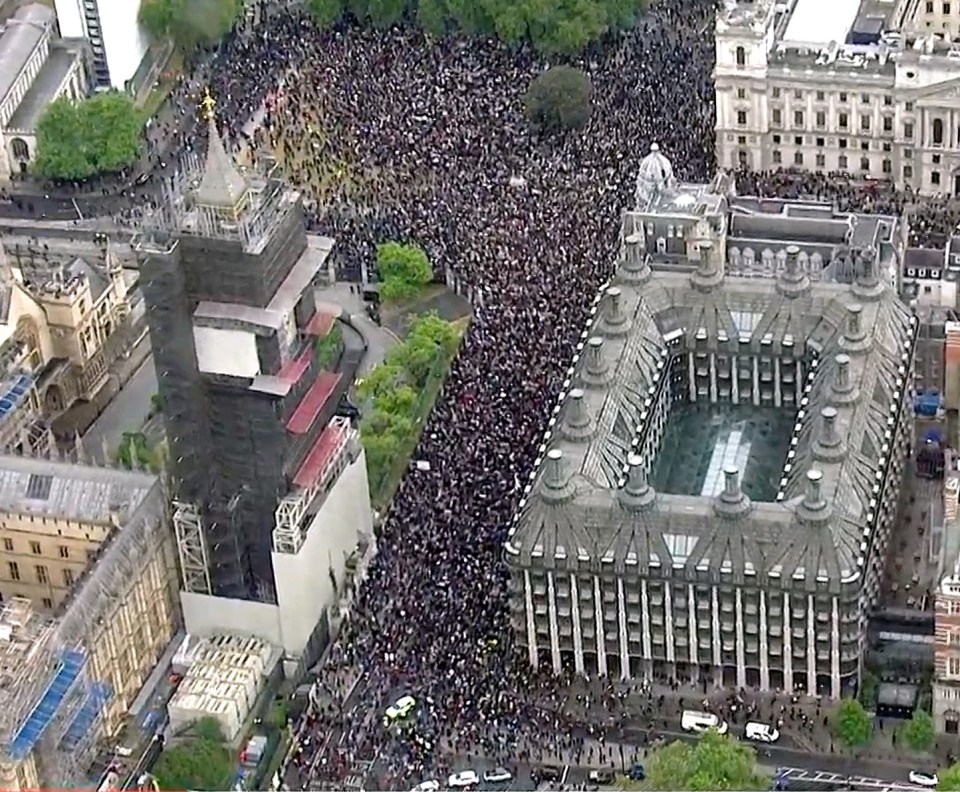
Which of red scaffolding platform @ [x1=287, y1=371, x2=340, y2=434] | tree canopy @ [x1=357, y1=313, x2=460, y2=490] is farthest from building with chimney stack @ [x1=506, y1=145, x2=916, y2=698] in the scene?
red scaffolding platform @ [x1=287, y1=371, x2=340, y2=434]

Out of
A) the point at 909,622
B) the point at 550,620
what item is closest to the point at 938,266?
the point at 909,622

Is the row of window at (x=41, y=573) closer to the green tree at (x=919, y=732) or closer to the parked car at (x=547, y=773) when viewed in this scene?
the parked car at (x=547, y=773)

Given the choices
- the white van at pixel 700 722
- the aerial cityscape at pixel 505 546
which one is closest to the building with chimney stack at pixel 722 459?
the aerial cityscape at pixel 505 546

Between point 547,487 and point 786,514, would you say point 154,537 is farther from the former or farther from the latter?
point 786,514

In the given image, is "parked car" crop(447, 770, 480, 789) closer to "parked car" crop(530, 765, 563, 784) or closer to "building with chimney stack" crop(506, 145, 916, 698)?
"parked car" crop(530, 765, 563, 784)

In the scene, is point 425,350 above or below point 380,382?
above

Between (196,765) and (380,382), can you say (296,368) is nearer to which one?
(196,765)

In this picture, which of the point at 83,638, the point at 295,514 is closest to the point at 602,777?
the point at 295,514
